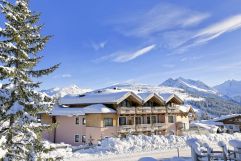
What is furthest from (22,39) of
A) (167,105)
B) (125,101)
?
(167,105)

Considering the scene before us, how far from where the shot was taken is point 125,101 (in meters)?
50.1

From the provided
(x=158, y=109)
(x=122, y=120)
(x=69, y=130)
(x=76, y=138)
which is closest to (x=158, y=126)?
(x=158, y=109)

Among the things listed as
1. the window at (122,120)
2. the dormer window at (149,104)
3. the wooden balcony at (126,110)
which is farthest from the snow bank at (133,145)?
the dormer window at (149,104)

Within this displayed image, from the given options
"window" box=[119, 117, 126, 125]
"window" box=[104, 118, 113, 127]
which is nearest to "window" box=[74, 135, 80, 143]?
"window" box=[104, 118, 113, 127]

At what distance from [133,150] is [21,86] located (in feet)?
68.9

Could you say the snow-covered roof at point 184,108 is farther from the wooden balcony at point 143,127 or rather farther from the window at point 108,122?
the window at point 108,122

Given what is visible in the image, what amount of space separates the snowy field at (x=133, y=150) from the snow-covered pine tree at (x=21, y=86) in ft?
44.2

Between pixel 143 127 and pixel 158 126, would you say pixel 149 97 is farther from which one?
pixel 158 126

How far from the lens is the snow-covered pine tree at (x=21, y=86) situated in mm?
14189

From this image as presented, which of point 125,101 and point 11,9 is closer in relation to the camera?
point 11,9

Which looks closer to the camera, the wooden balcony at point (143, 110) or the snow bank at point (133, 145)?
the snow bank at point (133, 145)

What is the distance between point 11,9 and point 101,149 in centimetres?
2233

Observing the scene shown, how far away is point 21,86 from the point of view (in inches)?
586

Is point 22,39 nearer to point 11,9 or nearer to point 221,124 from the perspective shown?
point 11,9
